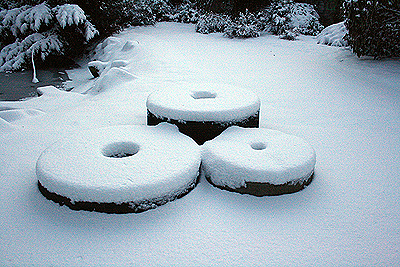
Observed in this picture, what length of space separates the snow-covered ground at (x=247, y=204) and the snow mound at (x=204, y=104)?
1.86ft

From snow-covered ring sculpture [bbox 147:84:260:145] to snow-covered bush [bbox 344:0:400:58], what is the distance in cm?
315

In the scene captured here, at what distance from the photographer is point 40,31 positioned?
25.7 feet

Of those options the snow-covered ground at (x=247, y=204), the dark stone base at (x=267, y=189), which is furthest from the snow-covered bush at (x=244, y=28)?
the dark stone base at (x=267, y=189)

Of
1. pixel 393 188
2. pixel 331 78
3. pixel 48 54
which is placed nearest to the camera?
pixel 393 188

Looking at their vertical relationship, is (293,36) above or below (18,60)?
above

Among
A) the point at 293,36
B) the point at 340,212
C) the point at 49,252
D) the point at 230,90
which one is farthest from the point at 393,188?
the point at 293,36

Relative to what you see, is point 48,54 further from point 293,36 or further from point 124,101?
point 293,36

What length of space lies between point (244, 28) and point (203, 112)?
7427mm

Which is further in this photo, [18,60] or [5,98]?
[18,60]

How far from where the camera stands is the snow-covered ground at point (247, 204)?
1883mm

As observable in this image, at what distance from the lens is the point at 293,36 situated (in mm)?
9180

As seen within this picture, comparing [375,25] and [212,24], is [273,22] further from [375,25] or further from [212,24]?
[375,25]

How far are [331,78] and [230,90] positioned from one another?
269 cm

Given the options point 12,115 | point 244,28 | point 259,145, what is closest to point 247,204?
point 259,145
